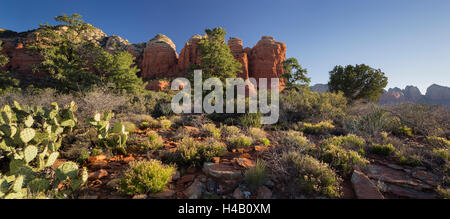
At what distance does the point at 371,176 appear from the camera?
317cm

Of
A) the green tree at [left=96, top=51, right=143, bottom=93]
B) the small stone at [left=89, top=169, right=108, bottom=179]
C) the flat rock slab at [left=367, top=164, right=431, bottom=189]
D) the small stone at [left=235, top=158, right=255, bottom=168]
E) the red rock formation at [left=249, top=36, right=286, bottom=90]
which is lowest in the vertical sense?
the flat rock slab at [left=367, top=164, right=431, bottom=189]

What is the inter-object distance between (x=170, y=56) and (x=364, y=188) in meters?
56.8

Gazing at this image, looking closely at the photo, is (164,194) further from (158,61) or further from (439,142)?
(158,61)

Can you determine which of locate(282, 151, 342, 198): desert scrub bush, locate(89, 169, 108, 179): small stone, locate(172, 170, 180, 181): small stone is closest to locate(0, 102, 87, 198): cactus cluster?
locate(89, 169, 108, 179): small stone

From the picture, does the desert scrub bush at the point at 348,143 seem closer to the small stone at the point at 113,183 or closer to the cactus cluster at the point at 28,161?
the small stone at the point at 113,183

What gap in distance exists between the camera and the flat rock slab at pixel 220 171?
10.2 ft

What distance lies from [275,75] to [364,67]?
2202 centimetres

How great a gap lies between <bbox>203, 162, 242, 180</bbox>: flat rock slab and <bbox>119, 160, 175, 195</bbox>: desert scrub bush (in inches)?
32.2

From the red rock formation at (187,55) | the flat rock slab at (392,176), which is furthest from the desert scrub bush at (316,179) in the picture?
the red rock formation at (187,55)

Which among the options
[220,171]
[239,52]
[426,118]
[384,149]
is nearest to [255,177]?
[220,171]

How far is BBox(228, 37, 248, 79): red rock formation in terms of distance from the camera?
42.6m

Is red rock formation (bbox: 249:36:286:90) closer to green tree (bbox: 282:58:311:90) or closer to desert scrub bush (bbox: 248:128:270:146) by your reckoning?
green tree (bbox: 282:58:311:90)
